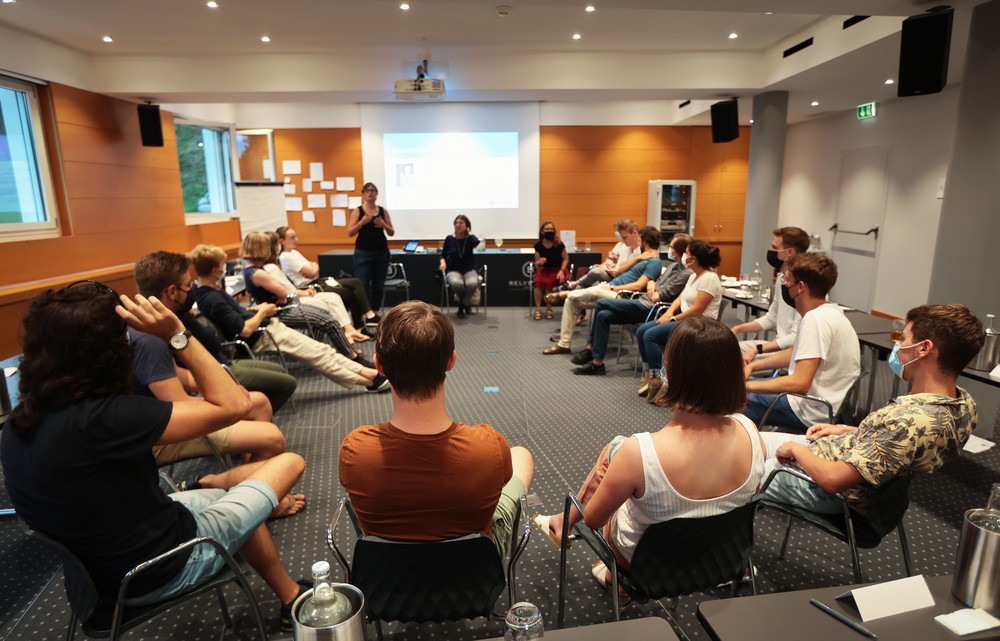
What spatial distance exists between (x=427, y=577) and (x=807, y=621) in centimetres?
87

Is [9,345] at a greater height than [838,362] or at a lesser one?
lesser

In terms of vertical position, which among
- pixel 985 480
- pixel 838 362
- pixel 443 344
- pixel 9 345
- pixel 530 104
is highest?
pixel 530 104

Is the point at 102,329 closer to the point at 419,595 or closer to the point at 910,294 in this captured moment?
the point at 419,595

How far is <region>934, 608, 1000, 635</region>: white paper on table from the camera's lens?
40.3 inches

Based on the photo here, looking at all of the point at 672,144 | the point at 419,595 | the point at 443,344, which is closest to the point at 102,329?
the point at 443,344

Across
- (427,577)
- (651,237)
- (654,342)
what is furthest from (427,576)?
(651,237)

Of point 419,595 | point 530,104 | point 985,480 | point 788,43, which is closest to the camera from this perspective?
point 419,595

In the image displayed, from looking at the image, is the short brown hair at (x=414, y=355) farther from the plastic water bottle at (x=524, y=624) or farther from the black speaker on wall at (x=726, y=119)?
the black speaker on wall at (x=726, y=119)

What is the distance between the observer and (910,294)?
281 inches

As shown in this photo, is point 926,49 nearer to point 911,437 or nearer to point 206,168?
point 911,437

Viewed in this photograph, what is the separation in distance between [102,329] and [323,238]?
836 centimetres

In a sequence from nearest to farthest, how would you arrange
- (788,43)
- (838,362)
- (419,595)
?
(419,595) → (838,362) → (788,43)

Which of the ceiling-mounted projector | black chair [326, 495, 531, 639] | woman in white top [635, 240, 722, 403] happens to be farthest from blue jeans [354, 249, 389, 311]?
black chair [326, 495, 531, 639]

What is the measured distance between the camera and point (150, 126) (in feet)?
22.5
